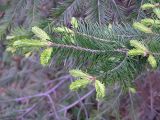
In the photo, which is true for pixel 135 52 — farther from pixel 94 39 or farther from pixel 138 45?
pixel 94 39

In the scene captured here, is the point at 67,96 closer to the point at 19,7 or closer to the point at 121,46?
the point at 19,7

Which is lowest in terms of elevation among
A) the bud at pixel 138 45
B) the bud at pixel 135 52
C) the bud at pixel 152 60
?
the bud at pixel 152 60

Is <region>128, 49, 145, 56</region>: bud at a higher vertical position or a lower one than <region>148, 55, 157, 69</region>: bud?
higher

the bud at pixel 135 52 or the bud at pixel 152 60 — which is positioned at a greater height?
the bud at pixel 135 52

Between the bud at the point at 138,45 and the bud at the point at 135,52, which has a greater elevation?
the bud at the point at 138,45

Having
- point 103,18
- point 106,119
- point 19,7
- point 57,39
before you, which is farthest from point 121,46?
point 106,119

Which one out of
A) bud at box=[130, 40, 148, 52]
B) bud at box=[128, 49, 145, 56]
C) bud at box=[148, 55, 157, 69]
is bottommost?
bud at box=[148, 55, 157, 69]

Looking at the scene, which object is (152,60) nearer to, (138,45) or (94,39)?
(138,45)

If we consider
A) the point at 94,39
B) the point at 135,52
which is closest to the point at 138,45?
the point at 135,52

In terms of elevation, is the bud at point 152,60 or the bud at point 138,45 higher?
the bud at point 138,45

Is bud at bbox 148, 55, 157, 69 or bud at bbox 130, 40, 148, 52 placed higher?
bud at bbox 130, 40, 148, 52

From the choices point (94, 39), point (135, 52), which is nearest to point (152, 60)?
point (135, 52)
